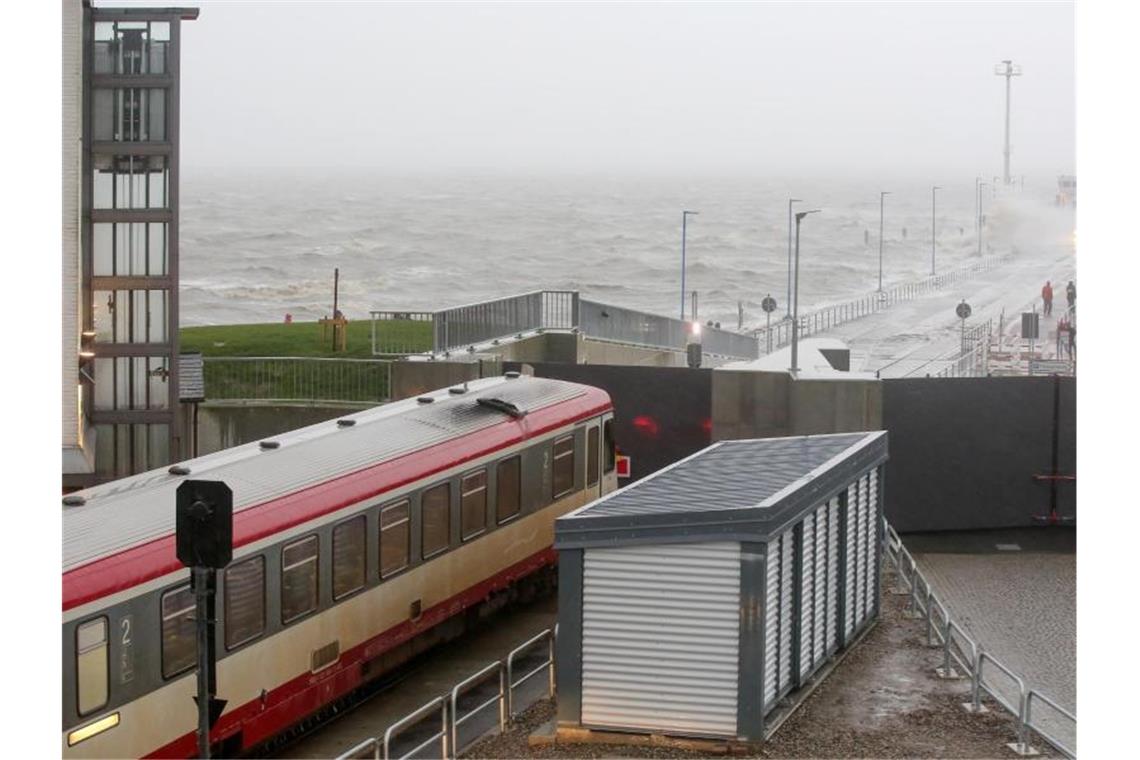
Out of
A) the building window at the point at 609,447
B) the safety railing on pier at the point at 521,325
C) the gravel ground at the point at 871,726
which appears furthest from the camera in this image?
the safety railing on pier at the point at 521,325

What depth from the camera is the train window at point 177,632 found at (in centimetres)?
1479

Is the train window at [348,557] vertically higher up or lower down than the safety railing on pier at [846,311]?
lower down

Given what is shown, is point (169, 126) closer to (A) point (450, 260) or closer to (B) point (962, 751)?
(B) point (962, 751)

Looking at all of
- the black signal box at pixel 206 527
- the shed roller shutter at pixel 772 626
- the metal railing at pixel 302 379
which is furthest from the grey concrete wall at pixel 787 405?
the black signal box at pixel 206 527

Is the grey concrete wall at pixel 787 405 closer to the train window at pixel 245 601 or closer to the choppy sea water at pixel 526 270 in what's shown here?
the train window at pixel 245 601

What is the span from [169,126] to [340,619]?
1292 cm

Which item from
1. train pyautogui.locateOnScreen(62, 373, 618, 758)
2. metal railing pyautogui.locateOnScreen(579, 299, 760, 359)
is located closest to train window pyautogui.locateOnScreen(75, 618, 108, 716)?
train pyautogui.locateOnScreen(62, 373, 618, 758)

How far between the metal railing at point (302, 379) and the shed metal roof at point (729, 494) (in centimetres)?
1467

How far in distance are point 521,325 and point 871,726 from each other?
19.9 metres

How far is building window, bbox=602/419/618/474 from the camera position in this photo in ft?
80.7

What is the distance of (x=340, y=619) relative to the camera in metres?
17.5

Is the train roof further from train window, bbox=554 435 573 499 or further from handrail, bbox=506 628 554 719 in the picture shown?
handrail, bbox=506 628 554 719

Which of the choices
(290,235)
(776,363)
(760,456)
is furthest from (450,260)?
(760,456)

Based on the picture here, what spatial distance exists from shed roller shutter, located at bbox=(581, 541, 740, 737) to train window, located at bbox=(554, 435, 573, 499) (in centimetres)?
783
